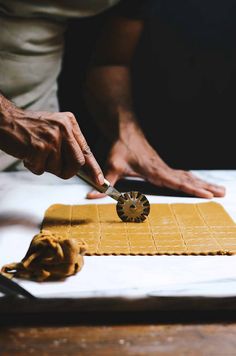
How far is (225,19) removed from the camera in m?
1.63

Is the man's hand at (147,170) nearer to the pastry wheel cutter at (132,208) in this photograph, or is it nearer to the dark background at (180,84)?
the pastry wheel cutter at (132,208)

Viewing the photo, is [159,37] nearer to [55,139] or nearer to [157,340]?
[55,139]

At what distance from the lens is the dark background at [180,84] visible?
1.62 m

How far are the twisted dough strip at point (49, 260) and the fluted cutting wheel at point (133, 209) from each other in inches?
8.9

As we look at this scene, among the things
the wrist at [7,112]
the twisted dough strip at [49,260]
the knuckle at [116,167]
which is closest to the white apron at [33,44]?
the knuckle at [116,167]

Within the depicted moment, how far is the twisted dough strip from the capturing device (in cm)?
75

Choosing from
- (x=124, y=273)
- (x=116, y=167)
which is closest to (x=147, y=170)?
(x=116, y=167)

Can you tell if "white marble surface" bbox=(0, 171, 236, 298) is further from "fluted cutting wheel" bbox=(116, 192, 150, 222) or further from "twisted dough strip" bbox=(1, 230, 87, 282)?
"fluted cutting wheel" bbox=(116, 192, 150, 222)

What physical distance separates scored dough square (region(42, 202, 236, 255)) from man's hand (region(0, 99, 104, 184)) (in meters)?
0.10

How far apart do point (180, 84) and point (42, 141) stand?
0.83 metres

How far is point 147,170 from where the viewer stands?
1.30 meters

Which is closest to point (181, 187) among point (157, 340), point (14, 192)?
point (14, 192)

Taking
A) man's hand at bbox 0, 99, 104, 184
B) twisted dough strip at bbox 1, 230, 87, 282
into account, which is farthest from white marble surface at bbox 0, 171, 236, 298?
man's hand at bbox 0, 99, 104, 184

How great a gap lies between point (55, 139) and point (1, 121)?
9cm
